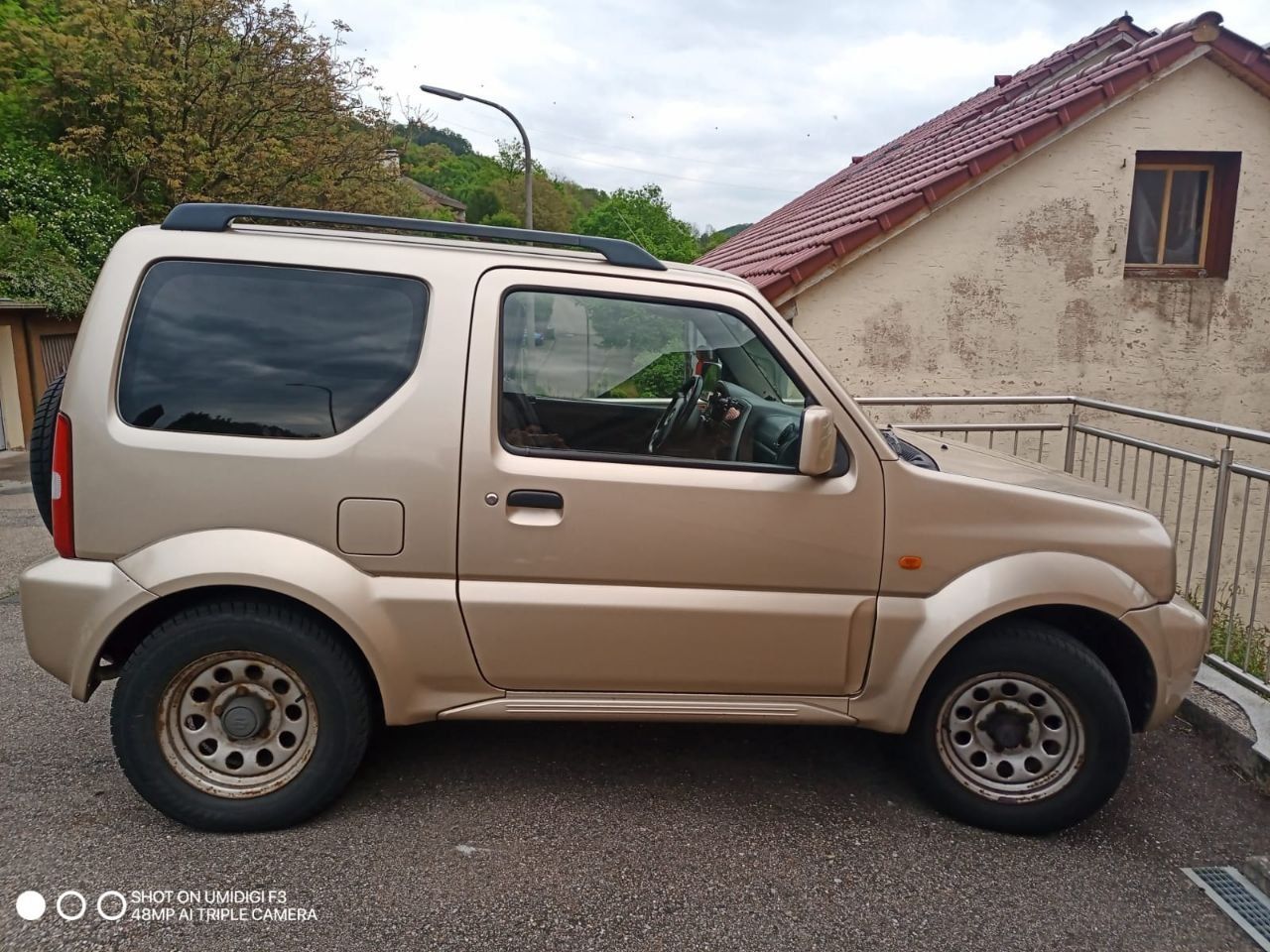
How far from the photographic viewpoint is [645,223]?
88.6 ft

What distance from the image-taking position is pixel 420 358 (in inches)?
124

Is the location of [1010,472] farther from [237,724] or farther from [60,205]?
[60,205]

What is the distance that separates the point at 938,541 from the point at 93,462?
2.85 m

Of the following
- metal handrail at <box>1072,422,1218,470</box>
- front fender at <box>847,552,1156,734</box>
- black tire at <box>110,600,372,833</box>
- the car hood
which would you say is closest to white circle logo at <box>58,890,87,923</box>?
black tire at <box>110,600,372,833</box>

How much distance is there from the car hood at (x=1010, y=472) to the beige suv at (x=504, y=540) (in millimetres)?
86

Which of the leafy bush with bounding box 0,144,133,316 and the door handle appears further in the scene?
the leafy bush with bounding box 0,144,133,316

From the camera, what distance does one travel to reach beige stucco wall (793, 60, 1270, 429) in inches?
339

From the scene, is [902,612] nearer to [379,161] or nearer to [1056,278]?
[1056,278]

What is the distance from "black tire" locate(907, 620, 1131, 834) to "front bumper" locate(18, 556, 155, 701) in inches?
108

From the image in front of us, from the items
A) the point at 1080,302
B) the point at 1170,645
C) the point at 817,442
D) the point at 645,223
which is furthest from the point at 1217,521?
the point at 645,223

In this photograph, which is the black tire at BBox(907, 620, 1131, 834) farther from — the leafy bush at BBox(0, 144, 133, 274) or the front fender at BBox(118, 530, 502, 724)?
the leafy bush at BBox(0, 144, 133, 274)

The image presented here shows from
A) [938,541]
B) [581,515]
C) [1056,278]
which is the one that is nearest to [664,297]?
[581,515]

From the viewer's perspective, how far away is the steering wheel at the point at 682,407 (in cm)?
344

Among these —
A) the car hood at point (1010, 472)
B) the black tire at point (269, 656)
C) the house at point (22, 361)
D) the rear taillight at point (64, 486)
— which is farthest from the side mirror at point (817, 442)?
the house at point (22, 361)
